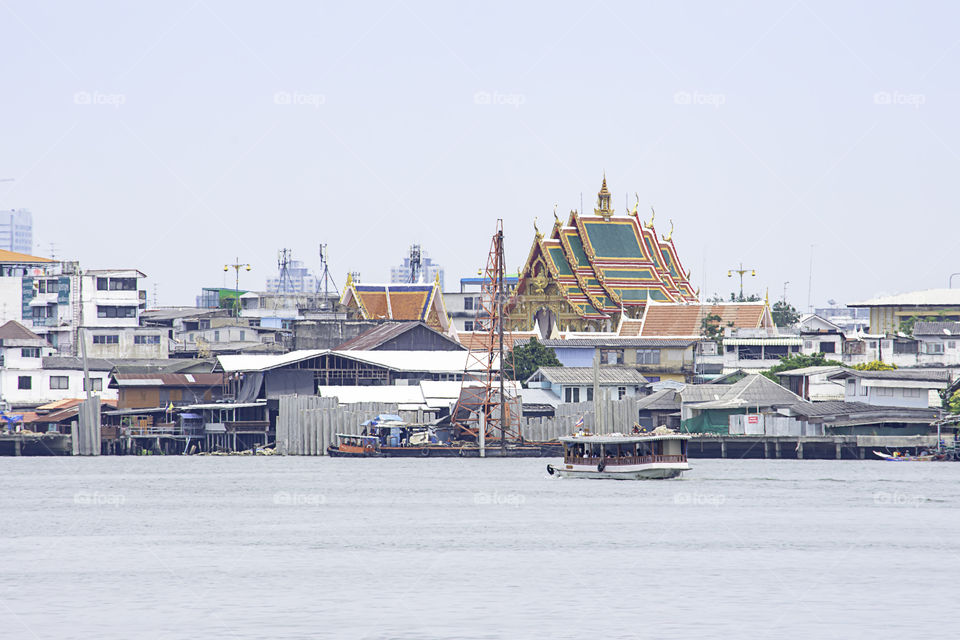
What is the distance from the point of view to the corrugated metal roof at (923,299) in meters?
148

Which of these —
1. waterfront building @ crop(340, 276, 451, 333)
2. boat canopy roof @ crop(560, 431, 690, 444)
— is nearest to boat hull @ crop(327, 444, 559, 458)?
boat canopy roof @ crop(560, 431, 690, 444)

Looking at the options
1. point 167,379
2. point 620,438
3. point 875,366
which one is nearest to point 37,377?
point 167,379

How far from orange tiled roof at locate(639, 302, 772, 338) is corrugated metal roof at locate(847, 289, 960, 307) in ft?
67.0

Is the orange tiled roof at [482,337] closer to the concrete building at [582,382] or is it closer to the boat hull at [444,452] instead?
the concrete building at [582,382]

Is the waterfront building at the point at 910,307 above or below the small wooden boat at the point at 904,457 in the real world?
above

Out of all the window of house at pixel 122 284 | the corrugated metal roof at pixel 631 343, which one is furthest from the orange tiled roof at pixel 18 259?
the corrugated metal roof at pixel 631 343

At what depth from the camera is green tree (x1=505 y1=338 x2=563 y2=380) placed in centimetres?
11562

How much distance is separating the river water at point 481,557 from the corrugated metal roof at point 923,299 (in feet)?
242

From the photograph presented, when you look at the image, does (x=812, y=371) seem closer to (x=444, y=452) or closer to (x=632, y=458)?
(x=444, y=452)

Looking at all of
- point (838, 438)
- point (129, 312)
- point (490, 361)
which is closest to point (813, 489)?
point (838, 438)

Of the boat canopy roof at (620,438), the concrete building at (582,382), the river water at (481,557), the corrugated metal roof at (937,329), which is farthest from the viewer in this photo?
the corrugated metal roof at (937,329)

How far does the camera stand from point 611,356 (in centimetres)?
12306

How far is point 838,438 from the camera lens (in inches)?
3617

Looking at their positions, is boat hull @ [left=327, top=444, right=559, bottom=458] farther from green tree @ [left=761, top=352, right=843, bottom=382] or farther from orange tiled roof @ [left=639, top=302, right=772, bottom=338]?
orange tiled roof @ [left=639, top=302, right=772, bottom=338]
